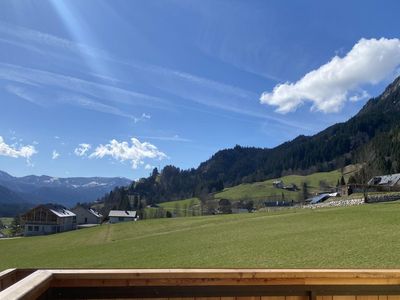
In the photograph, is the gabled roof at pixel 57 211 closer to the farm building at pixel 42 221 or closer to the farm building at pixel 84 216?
the farm building at pixel 42 221

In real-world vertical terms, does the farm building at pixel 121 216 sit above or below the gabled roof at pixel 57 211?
below

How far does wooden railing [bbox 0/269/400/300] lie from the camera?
4.66 metres

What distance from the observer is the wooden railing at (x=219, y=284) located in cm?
466

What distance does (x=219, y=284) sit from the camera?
189 inches

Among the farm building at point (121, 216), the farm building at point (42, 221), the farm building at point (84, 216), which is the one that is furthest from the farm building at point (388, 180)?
the farm building at point (84, 216)

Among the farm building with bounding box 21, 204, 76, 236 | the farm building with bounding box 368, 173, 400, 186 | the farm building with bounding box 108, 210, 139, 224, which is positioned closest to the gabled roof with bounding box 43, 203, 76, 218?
the farm building with bounding box 21, 204, 76, 236

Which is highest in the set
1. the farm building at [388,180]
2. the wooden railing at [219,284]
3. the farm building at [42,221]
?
the farm building at [388,180]

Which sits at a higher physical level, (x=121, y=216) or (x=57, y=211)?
(x=57, y=211)

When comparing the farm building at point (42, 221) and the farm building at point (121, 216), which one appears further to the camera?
the farm building at point (121, 216)

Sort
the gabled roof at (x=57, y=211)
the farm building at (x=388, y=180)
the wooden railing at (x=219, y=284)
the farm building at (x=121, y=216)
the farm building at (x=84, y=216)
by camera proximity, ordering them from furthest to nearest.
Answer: the farm building at (x=84, y=216), the farm building at (x=121, y=216), the gabled roof at (x=57, y=211), the farm building at (x=388, y=180), the wooden railing at (x=219, y=284)

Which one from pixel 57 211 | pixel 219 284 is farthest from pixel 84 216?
pixel 219 284

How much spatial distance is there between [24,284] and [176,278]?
159 centimetres

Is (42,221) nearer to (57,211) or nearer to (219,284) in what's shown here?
(57,211)

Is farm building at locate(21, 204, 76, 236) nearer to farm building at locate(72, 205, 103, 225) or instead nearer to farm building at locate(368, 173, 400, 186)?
farm building at locate(72, 205, 103, 225)
